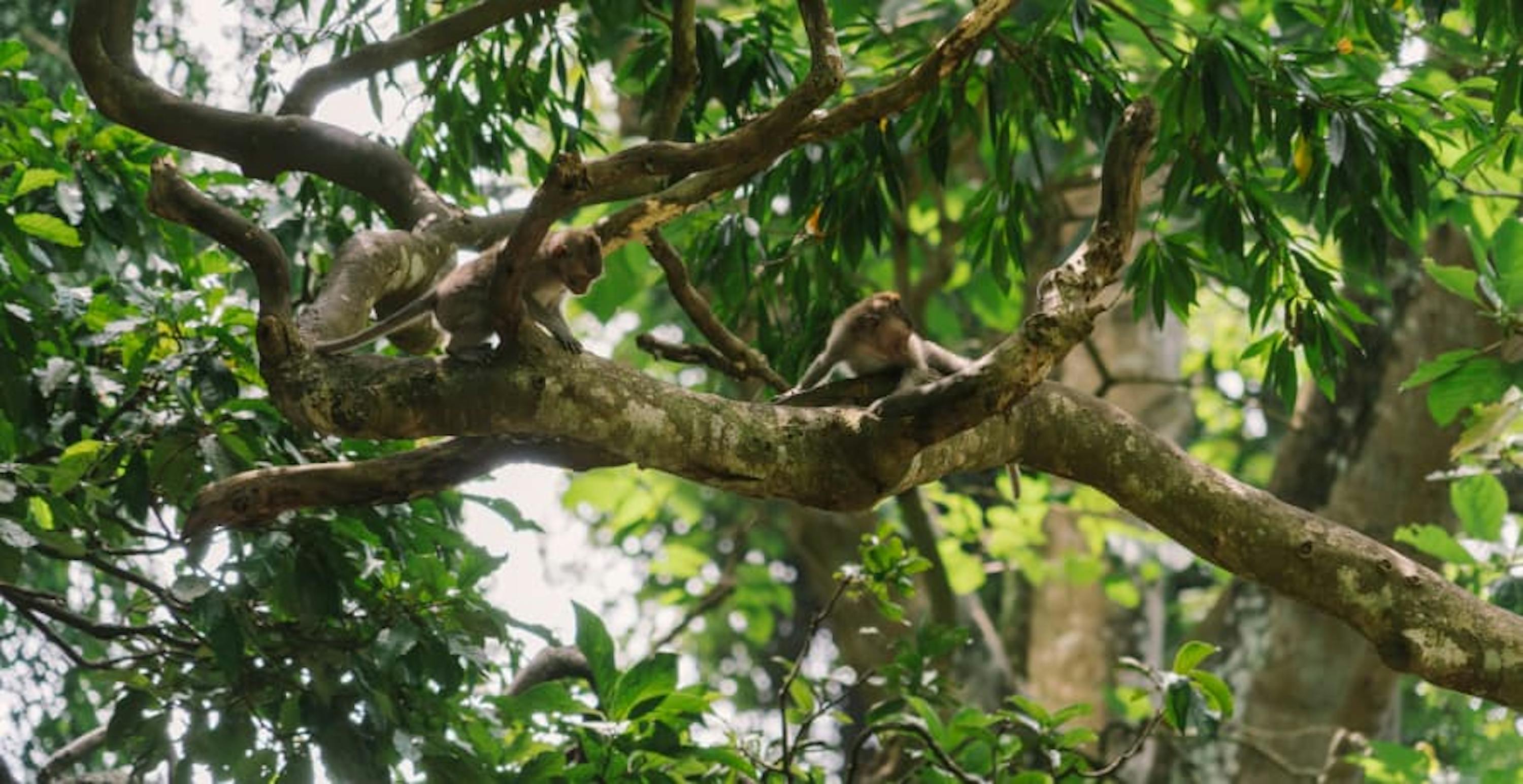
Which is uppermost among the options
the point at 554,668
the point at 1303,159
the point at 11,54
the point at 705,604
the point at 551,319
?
the point at 705,604

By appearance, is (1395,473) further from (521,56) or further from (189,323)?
(189,323)

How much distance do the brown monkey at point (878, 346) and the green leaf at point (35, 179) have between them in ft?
6.23

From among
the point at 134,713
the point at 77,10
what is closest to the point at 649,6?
the point at 77,10

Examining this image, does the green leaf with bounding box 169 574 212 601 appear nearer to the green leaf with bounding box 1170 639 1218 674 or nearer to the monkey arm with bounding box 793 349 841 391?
the monkey arm with bounding box 793 349 841 391

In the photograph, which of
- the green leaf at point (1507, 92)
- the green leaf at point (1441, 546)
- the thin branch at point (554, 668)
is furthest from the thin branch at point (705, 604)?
the green leaf at point (1507, 92)

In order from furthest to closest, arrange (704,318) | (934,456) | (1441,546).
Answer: (1441,546)
(704,318)
(934,456)

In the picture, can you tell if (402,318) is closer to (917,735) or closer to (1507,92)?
(917,735)

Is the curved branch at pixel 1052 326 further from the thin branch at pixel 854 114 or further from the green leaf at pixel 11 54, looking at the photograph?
the green leaf at pixel 11 54

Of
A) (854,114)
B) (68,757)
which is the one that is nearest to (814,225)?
(854,114)

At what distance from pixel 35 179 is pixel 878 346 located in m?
2.17

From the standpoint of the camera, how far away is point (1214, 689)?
14.1 ft

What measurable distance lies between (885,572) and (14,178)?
2391 millimetres

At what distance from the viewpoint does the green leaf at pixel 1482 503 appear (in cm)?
488

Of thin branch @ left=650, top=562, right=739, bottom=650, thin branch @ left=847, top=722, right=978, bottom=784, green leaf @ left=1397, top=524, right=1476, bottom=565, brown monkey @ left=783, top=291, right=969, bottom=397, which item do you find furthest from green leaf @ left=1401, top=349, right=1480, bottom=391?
thin branch @ left=650, top=562, right=739, bottom=650
